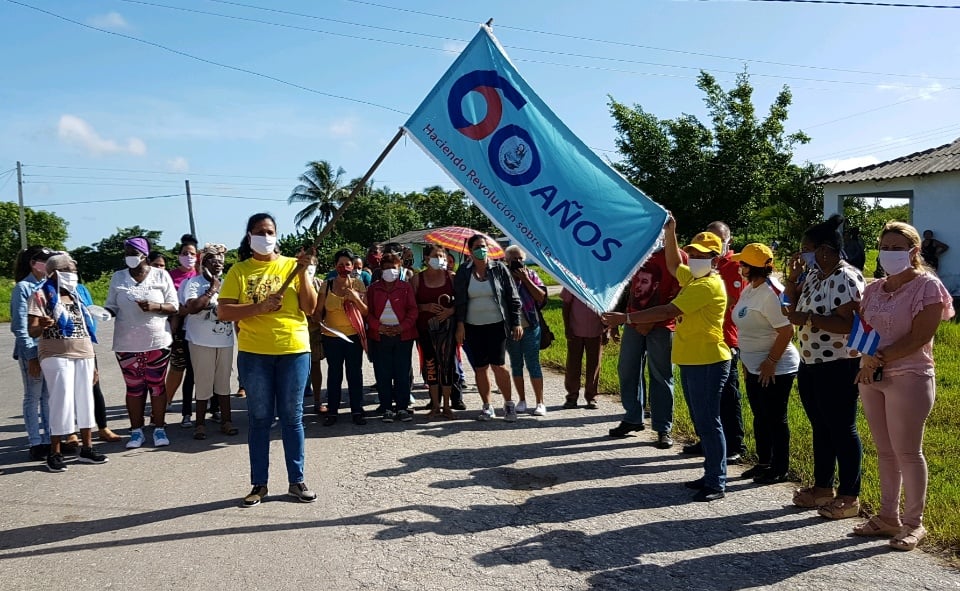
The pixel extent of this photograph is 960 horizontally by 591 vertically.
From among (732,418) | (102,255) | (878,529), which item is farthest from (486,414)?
(102,255)

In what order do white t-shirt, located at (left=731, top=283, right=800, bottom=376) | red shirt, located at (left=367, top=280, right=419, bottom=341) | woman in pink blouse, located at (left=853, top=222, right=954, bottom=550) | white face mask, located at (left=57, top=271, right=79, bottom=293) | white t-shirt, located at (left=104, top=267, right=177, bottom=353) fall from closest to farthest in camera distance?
woman in pink blouse, located at (left=853, top=222, right=954, bottom=550) → white t-shirt, located at (left=731, top=283, right=800, bottom=376) → white face mask, located at (left=57, top=271, right=79, bottom=293) → white t-shirt, located at (left=104, top=267, right=177, bottom=353) → red shirt, located at (left=367, top=280, right=419, bottom=341)

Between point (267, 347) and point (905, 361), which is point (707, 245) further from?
point (267, 347)

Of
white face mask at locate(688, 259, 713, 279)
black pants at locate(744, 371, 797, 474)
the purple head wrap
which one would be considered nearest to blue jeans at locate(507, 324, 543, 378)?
black pants at locate(744, 371, 797, 474)

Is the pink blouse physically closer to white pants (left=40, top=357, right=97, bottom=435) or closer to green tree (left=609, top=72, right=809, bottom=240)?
white pants (left=40, top=357, right=97, bottom=435)

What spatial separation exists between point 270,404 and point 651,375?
3.46 meters

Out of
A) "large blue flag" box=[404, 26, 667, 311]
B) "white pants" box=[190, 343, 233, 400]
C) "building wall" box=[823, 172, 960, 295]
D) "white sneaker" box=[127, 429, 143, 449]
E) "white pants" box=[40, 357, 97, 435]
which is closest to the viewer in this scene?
"large blue flag" box=[404, 26, 667, 311]

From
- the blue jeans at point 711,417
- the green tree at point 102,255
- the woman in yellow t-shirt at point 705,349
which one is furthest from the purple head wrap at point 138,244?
the green tree at point 102,255

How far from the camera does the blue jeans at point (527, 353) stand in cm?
812

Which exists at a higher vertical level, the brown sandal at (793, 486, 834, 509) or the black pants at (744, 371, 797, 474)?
the black pants at (744, 371, 797, 474)

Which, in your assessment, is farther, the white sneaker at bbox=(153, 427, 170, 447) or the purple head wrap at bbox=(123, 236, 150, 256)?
the purple head wrap at bbox=(123, 236, 150, 256)

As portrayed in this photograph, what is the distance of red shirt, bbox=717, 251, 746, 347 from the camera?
6008mm

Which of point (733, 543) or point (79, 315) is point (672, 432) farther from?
point (79, 315)

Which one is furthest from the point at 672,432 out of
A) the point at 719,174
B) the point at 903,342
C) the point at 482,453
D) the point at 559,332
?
the point at 719,174

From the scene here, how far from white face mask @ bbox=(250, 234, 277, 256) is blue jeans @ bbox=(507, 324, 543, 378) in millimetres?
3532
